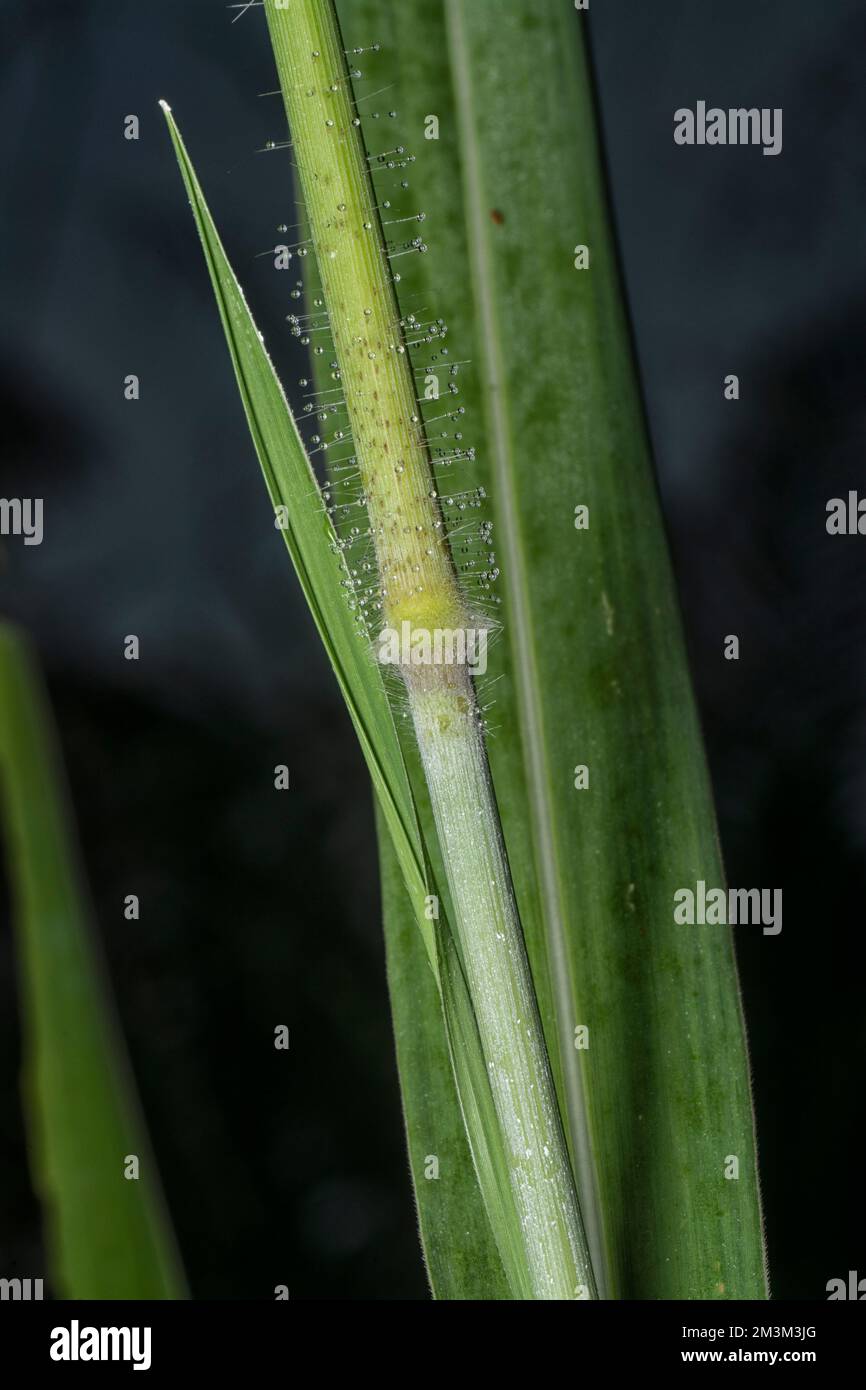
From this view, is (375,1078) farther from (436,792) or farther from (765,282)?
(765,282)

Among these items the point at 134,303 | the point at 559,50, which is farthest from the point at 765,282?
the point at 134,303

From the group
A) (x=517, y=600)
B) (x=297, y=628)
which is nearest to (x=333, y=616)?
(x=517, y=600)

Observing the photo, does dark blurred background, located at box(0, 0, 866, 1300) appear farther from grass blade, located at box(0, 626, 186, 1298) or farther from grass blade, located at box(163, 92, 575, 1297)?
grass blade, located at box(0, 626, 186, 1298)

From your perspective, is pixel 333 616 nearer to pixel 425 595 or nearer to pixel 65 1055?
pixel 425 595

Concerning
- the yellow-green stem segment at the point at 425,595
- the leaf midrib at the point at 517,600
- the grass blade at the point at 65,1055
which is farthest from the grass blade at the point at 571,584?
the grass blade at the point at 65,1055

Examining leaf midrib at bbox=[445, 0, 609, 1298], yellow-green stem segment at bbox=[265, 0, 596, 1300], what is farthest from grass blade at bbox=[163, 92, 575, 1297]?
leaf midrib at bbox=[445, 0, 609, 1298]

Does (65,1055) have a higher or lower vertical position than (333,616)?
lower

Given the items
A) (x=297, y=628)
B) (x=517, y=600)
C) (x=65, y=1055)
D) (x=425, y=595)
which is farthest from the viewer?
(x=297, y=628)
